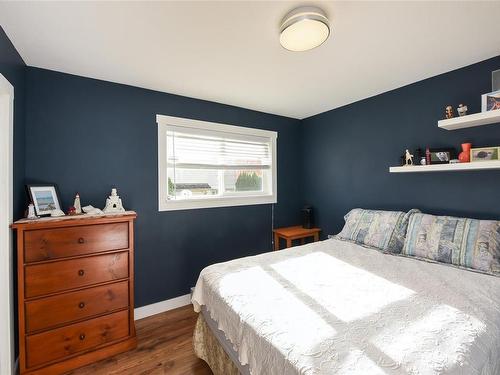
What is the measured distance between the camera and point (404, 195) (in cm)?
248

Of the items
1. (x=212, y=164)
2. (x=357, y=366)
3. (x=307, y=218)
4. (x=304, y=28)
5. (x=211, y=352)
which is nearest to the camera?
(x=357, y=366)

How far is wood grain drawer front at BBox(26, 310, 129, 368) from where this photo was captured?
162 centimetres

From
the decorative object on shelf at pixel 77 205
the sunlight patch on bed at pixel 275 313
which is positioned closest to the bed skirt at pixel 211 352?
the sunlight patch on bed at pixel 275 313

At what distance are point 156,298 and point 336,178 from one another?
2.69 metres

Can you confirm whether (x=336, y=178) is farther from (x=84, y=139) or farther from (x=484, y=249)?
(x=84, y=139)

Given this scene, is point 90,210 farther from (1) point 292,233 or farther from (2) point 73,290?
(1) point 292,233

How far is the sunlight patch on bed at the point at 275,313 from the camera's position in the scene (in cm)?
99

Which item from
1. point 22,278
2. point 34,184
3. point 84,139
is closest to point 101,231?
point 22,278

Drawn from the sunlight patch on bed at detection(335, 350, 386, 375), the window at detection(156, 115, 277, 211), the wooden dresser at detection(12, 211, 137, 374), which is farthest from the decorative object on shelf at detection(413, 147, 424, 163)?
the wooden dresser at detection(12, 211, 137, 374)

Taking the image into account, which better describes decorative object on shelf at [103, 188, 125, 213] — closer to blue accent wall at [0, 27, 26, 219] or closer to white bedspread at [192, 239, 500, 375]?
blue accent wall at [0, 27, 26, 219]

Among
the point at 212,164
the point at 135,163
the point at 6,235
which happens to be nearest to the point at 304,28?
the point at 212,164

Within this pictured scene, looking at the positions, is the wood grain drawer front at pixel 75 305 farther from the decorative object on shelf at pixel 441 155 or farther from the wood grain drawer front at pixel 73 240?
the decorative object on shelf at pixel 441 155

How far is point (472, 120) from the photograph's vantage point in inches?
70.5

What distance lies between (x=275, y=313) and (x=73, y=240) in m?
1.59
